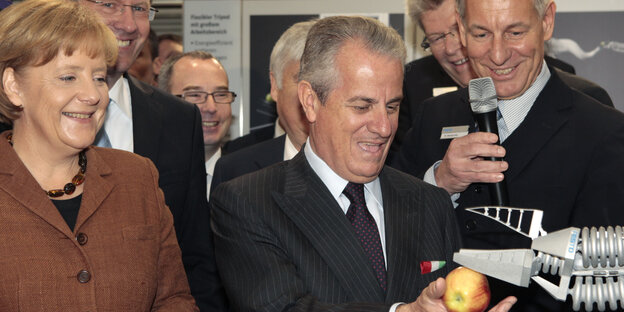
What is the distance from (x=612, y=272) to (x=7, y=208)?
1.80 m

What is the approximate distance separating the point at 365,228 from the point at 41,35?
4.09ft

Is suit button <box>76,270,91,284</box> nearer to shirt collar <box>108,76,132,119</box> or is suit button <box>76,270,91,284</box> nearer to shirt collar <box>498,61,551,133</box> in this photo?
shirt collar <box>108,76,132,119</box>

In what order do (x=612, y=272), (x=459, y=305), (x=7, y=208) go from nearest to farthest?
(x=612, y=272), (x=459, y=305), (x=7, y=208)

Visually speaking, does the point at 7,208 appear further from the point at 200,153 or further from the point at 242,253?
the point at 200,153

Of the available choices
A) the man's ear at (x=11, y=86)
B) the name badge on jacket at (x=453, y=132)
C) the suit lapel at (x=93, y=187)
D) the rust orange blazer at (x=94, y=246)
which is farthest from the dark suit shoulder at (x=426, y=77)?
the man's ear at (x=11, y=86)

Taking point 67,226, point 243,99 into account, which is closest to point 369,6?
point 243,99

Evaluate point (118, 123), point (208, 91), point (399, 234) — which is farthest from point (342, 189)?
point (208, 91)

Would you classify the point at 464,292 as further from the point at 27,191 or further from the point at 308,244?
the point at 27,191

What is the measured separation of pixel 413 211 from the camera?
2619 mm

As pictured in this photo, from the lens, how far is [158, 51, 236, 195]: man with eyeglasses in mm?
4859

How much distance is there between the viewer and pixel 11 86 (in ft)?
8.64

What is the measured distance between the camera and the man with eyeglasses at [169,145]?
10.9 feet

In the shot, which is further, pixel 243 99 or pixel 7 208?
pixel 243 99

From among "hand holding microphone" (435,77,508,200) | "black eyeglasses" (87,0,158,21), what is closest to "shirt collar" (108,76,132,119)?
"black eyeglasses" (87,0,158,21)
